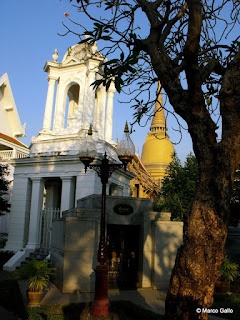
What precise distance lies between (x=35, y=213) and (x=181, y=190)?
28.5ft

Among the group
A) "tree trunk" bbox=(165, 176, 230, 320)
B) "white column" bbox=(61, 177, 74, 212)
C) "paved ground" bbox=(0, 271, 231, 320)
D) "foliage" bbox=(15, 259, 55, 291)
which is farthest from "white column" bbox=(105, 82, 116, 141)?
"tree trunk" bbox=(165, 176, 230, 320)

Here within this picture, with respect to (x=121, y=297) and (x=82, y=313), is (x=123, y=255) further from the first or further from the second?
(x=82, y=313)

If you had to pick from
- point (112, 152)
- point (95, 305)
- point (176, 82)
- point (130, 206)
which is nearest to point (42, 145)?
point (112, 152)

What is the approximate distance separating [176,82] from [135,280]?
8739 mm

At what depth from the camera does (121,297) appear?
1026 cm

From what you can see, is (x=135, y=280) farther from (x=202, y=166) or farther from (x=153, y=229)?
(x=202, y=166)

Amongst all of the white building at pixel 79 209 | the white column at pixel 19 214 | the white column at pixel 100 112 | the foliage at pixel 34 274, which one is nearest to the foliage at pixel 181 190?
the white building at pixel 79 209

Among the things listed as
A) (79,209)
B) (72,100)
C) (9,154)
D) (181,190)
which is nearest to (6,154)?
(9,154)

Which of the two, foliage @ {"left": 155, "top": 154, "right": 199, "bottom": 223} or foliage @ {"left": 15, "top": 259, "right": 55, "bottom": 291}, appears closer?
foliage @ {"left": 15, "top": 259, "right": 55, "bottom": 291}

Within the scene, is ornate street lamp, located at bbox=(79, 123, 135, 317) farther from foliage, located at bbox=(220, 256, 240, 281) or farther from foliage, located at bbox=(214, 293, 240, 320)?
foliage, located at bbox=(220, 256, 240, 281)

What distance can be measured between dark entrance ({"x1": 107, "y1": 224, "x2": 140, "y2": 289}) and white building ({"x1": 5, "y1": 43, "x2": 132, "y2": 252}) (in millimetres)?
4840

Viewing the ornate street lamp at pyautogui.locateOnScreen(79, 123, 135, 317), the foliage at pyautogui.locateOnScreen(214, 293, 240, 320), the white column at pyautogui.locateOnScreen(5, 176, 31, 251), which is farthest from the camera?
the white column at pyautogui.locateOnScreen(5, 176, 31, 251)

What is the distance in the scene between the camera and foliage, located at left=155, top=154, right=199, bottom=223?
17.0m

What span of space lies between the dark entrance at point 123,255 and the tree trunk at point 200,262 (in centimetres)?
745
